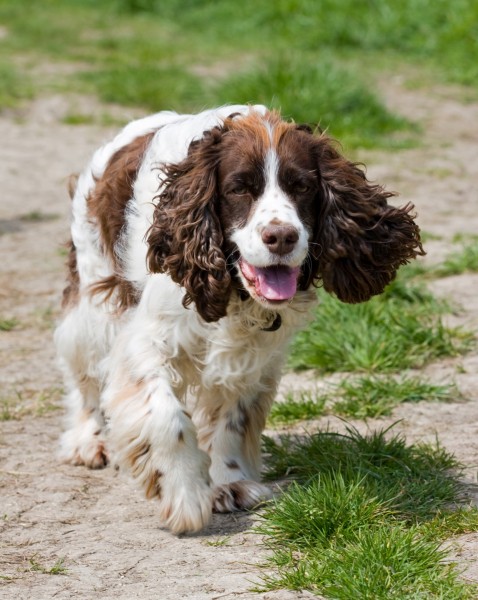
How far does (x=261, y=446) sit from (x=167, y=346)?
78 cm

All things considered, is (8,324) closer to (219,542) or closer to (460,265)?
(460,265)

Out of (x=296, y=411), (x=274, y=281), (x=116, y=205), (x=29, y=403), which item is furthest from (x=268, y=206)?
(x=29, y=403)

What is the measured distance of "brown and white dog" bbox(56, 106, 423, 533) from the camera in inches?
164

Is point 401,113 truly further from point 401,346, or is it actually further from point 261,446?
point 261,446

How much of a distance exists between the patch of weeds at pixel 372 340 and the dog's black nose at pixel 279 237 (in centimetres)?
204

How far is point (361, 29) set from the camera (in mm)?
14680

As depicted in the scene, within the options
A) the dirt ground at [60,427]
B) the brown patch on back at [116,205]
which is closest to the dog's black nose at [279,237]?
the brown patch on back at [116,205]

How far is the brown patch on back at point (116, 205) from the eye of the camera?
4.68 metres

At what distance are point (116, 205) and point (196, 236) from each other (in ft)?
2.05

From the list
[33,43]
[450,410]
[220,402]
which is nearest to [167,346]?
[220,402]

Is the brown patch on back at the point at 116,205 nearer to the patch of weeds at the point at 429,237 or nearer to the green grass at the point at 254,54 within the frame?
the patch of weeds at the point at 429,237

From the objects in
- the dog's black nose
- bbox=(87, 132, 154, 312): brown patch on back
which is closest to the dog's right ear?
the dog's black nose

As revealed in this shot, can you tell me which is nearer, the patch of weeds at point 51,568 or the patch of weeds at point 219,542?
the patch of weeds at point 51,568

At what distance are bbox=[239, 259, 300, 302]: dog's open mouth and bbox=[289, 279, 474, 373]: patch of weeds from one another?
1.88m
